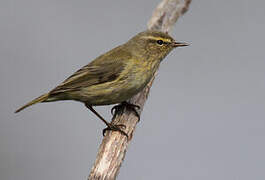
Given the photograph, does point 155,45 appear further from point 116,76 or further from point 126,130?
point 126,130

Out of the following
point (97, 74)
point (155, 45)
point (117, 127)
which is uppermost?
point (155, 45)

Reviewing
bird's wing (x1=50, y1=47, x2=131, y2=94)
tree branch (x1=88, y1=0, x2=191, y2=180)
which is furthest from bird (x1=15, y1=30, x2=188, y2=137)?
tree branch (x1=88, y1=0, x2=191, y2=180)

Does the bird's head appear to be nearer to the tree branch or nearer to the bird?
the bird

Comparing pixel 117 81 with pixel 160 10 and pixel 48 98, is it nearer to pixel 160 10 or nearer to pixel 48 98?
pixel 48 98

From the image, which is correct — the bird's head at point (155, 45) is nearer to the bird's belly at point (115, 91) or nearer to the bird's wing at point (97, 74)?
the bird's wing at point (97, 74)

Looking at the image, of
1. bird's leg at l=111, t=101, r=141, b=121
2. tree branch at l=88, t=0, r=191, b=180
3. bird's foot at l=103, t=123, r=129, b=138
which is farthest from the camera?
bird's leg at l=111, t=101, r=141, b=121

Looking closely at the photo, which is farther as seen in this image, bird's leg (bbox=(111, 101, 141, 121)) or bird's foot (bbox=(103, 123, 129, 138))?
bird's leg (bbox=(111, 101, 141, 121))

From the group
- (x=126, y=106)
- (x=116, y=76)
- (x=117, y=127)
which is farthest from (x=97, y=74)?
(x=117, y=127)

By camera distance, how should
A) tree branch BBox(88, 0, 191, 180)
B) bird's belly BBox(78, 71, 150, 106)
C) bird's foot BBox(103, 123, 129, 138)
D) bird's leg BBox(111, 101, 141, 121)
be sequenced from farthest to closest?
bird's leg BBox(111, 101, 141, 121), bird's belly BBox(78, 71, 150, 106), bird's foot BBox(103, 123, 129, 138), tree branch BBox(88, 0, 191, 180)
